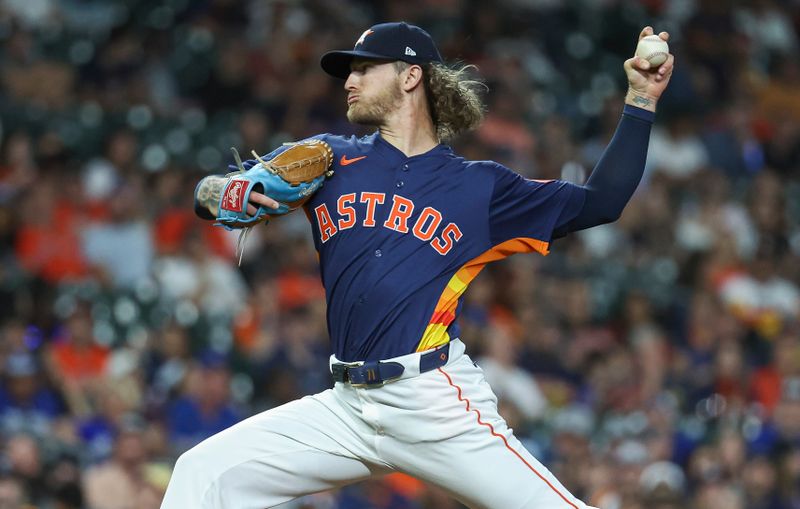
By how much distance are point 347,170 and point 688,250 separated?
24.7 ft

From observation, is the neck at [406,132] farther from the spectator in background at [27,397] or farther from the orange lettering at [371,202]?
the spectator in background at [27,397]

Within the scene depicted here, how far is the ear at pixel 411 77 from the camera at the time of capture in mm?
4664

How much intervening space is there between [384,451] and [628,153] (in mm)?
1341

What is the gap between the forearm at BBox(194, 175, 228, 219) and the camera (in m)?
4.36

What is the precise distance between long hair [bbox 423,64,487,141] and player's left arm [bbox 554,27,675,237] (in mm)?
642

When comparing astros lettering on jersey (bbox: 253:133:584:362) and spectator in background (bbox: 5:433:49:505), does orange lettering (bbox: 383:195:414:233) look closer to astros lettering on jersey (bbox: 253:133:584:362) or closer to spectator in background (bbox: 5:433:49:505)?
astros lettering on jersey (bbox: 253:133:584:362)

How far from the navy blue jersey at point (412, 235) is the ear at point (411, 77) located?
0.28 m

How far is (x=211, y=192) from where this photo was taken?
4.38 metres

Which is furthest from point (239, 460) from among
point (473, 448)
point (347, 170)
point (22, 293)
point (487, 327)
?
point (487, 327)

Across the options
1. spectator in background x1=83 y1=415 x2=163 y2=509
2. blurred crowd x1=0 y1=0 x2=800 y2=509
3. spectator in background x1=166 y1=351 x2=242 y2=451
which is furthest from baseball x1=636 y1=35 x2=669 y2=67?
spectator in background x1=166 y1=351 x2=242 y2=451

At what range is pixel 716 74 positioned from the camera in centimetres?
1411

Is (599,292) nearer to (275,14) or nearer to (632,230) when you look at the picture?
(632,230)

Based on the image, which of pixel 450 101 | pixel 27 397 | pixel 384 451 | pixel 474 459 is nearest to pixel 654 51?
pixel 450 101

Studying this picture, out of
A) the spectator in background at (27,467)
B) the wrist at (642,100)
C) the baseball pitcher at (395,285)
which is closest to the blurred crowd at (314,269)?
the spectator in background at (27,467)
